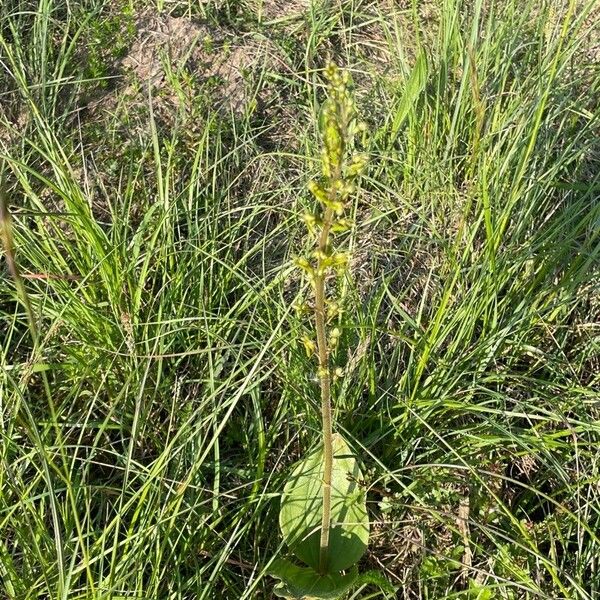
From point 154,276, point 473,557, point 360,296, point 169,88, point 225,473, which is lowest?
point 473,557

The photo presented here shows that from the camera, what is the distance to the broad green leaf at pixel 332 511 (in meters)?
2.41

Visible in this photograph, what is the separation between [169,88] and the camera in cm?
374

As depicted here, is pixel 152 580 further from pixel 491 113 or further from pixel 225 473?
pixel 491 113

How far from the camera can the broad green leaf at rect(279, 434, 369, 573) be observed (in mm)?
2408

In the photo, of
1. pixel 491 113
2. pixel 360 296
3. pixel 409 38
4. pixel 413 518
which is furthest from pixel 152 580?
pixel 409 38

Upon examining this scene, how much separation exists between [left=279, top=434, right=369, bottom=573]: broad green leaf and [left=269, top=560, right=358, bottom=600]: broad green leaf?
0.21 feet

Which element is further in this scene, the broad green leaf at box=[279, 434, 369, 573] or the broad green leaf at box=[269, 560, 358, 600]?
the broad green leaf at box=[279, 434, 369, 573]

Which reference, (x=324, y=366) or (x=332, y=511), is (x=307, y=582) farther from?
(x=324, y=366)

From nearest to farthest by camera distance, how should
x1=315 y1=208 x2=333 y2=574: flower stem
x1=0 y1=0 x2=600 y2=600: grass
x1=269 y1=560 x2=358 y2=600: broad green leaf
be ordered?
1. x1=315 y1=208 x2=333 y2=574: flower stem
2. x1=269 y1=560 x2=358 y2=600: broad green leaf
3. x1=0 y1=0 x2=600 y2=600: grass

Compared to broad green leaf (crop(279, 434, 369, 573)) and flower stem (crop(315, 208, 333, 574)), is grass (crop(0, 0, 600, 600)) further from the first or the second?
flower stem (crop(315, 208, 333, 574))

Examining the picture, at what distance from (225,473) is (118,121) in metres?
1.81

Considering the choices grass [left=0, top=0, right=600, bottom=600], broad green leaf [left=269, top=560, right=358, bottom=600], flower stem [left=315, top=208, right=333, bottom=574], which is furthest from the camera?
grass [left=0, top=0, right=600, bottom=600]

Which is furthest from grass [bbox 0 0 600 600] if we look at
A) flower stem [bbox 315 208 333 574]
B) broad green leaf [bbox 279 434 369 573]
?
flower stem [bbox 315 208 333 574]

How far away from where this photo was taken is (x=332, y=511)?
2.49 metres
